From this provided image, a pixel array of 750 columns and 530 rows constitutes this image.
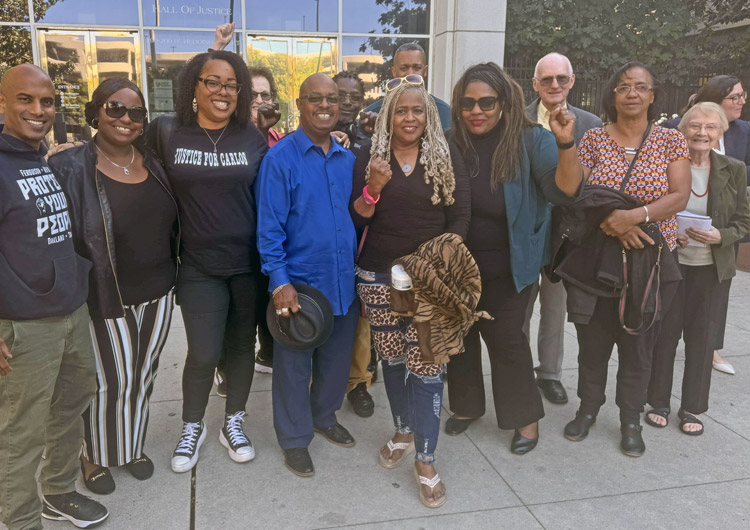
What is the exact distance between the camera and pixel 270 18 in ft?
31.6

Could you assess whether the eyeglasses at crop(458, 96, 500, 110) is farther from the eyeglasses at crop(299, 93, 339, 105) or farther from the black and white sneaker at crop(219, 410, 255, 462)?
the black and white sneaker at crop(219, 410, 255, 462)

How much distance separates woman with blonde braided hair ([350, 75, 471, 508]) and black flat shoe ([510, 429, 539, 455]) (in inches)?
25.7

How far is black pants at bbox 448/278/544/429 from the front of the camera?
3.34 metres

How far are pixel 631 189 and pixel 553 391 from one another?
159 cm

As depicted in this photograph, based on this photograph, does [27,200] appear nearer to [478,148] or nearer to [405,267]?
[405,267]

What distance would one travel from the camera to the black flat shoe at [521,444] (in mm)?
3458

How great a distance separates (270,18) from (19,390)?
8.46m

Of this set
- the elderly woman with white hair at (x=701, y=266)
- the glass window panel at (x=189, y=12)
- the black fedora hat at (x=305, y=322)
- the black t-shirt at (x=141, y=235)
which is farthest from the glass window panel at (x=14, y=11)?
the elderly woman with white hair at (x=701, y=266)

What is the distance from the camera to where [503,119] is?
10.7ft

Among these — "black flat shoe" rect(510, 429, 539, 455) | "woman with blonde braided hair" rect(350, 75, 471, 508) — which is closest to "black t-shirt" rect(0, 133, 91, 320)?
"woman with blonde braided hair" rect(350, 75, 471, 508)

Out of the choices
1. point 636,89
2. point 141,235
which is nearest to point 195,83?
point 141,235

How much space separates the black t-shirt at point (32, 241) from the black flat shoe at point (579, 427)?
280cm

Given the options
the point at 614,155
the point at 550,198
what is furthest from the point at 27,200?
the point at 614,155

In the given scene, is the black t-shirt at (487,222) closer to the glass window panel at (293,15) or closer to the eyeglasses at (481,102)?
the eyeglasses at (481,102)
